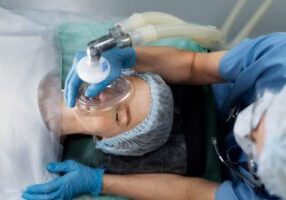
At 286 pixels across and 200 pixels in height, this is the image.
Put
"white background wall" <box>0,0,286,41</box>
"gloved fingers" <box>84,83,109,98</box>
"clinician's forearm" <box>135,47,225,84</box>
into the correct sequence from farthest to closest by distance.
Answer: "white background wall" <box>0,0,286,41</box>
"clinician's forearm" <box>135,47,225,84</box>
"gloved fingers" <box>84,83,109,98</box>

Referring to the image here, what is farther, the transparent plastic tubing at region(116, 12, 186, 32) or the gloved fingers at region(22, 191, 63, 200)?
the transparent plastic tubing at region(116, 12, 186, 32)

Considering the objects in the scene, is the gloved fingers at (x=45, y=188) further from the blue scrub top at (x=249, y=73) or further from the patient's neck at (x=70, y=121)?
the blue scrub top at (x=249, y=73)

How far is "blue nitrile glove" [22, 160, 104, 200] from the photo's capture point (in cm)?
131

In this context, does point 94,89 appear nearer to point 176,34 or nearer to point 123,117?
point 123,117

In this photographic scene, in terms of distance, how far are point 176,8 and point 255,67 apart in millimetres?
827

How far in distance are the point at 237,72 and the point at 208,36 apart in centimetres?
28

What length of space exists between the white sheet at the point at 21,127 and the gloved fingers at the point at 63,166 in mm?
19

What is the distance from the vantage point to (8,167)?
1.28 m

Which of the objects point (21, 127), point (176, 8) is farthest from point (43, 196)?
point (176, 8)

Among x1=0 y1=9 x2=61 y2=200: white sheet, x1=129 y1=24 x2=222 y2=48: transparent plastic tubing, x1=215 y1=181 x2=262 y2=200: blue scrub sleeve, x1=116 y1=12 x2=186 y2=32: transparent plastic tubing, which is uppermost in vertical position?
x1=116 y1=12 x2=186 y2=32: transparent plastic tubing

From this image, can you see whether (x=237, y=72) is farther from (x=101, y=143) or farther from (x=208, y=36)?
(x=101, y=143)


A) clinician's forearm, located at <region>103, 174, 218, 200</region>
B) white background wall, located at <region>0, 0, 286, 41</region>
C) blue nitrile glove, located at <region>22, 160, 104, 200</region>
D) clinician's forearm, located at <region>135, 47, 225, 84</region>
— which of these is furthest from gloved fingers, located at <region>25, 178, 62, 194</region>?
white background wall, located at <region>0, 0, 286, 41</region>

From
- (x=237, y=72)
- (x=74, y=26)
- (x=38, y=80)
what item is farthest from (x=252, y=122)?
(x=74, y=26)

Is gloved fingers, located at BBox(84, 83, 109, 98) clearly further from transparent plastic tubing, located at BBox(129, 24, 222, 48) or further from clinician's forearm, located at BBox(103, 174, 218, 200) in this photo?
clinician's forearm, located at BBox(103, 174, 218, 200)
